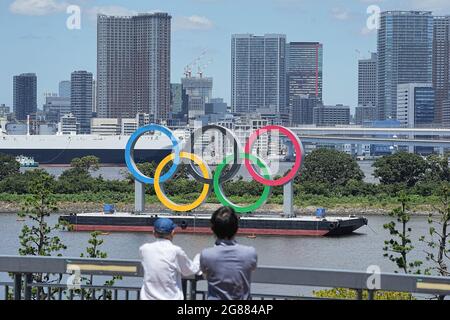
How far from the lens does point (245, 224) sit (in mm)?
29750

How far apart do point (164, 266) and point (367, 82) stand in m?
152

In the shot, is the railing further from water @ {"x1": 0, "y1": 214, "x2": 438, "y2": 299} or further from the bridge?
the bridge

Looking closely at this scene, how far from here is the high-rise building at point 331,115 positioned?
470ft

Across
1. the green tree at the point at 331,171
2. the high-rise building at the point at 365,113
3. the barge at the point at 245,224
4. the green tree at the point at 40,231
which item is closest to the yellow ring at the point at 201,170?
the barge at the point at 245,224

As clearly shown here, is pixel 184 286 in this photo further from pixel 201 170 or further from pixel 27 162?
pixel 27 162

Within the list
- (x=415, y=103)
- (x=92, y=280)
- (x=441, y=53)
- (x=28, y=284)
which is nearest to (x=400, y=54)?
(x=441, y=53)

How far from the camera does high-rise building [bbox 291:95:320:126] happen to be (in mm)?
144000

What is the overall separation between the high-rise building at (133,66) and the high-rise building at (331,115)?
60.0 feet

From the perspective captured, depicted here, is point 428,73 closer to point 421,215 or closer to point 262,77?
point 262,77

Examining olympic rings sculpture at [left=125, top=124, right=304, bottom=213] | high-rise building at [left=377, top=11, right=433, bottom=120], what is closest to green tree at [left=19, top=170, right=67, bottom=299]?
olympic rings sculpture at [left=125, top=124, right=304, bottom=213]

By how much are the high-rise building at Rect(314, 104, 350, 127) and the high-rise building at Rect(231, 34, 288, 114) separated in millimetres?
11285

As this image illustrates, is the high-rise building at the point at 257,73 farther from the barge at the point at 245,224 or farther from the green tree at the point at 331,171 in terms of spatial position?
the barge at the point at 245,224

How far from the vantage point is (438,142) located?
76.6 metres
